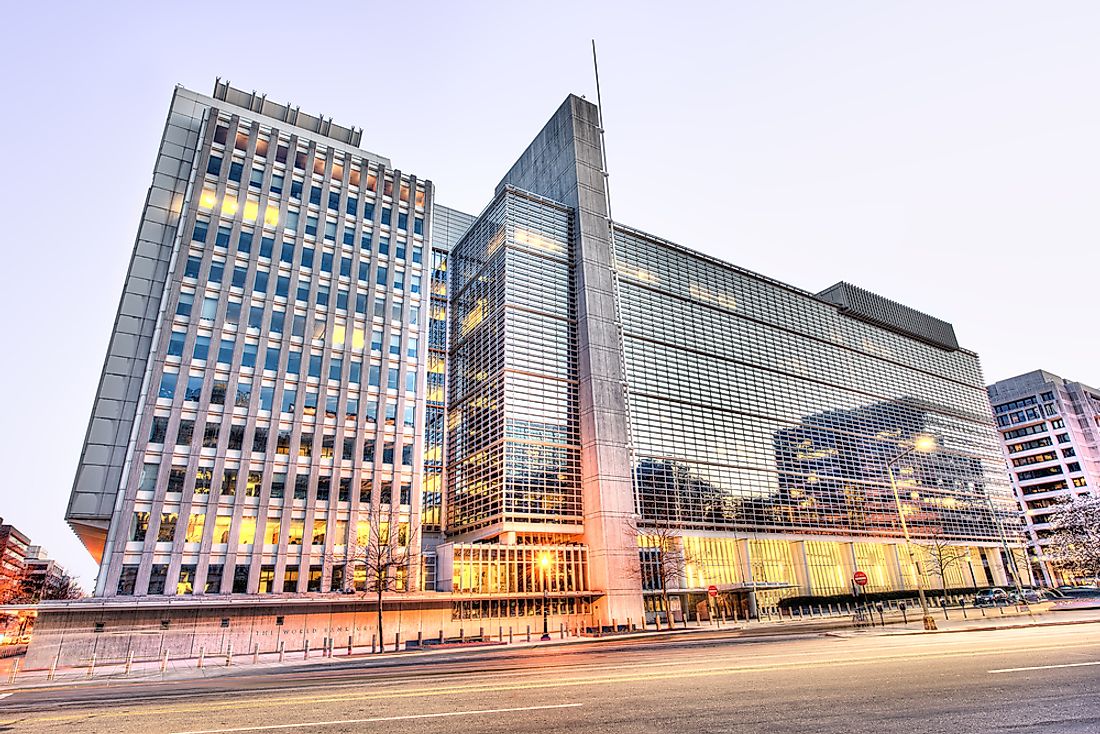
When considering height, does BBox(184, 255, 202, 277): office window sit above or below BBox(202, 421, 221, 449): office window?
above

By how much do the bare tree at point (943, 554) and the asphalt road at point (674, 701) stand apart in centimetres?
9148

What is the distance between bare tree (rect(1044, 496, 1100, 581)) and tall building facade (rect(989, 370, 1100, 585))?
255 feet

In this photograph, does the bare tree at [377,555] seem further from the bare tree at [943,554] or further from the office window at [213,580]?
the bare tree at [943,554]

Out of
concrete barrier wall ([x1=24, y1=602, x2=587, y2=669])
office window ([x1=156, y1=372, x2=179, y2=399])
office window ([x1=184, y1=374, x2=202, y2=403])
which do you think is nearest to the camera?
concrete barrier wall ([x1=24, y1=602, x2=587, y2=669])

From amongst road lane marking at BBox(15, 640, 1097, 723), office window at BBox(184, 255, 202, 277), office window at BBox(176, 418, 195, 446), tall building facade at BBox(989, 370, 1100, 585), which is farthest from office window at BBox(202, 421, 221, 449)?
tall building facade at BBox(989, 370, 1100, 585)

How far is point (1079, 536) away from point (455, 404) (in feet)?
220

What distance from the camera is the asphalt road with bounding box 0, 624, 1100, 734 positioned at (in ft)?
28.0

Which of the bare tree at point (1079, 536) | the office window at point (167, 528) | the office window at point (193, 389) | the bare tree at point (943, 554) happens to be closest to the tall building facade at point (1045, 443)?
the bare tree at point (943, 554)

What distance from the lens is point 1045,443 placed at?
133 m

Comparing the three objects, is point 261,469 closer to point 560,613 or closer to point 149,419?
point 149,419

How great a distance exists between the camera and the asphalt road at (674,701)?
28.0ft

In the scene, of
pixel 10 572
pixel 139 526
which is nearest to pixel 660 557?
pixel 139 526

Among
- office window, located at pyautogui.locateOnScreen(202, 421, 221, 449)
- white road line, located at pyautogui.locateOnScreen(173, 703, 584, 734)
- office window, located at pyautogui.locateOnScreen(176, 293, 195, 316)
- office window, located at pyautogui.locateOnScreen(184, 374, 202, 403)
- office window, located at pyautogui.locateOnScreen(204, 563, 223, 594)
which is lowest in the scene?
white road line, located at pyautogui.locateOnScreen(173, 703, 584, 734)

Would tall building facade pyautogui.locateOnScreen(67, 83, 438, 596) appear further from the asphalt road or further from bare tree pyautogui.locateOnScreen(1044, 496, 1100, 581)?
bare tree pyautogui.locateOnScreen(1044, 496, 1100, 581)
